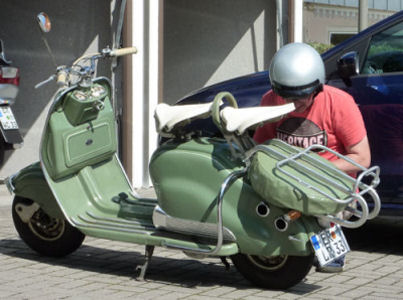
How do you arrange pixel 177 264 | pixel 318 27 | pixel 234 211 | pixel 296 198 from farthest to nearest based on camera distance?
pixel 318 27
pixel 177 264
pixel 234 211
pixel 296 198

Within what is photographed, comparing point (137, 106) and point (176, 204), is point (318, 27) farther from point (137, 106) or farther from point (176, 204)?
point (176, 204)

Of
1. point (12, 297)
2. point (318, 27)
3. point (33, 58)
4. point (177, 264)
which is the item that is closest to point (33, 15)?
point (33, 58)

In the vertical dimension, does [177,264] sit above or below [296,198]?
below

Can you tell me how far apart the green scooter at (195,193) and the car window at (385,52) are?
3.98 ft

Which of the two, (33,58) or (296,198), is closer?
(296,198)

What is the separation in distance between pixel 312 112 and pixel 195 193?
2.75ft

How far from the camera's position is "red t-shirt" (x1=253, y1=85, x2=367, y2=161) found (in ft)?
18.0

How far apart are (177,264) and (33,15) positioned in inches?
174

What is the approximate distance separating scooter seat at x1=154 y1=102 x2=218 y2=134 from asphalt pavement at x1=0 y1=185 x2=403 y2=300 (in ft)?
3.01

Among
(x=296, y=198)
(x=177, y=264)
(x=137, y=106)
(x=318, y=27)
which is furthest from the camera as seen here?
(x=318, y=27)

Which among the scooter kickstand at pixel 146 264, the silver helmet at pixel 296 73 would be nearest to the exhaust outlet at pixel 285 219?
the silver helmet at pixel 296 73

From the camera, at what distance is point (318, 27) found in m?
24.7

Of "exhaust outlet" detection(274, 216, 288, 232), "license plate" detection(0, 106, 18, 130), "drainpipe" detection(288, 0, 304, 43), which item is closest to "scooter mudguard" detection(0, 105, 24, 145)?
"license plate" detection(0, 106, 18, 130)

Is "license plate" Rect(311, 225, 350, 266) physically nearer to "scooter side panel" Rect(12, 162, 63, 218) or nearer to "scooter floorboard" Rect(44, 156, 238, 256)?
"scooter floorboard" Rect(44, 156, 238, 256)
